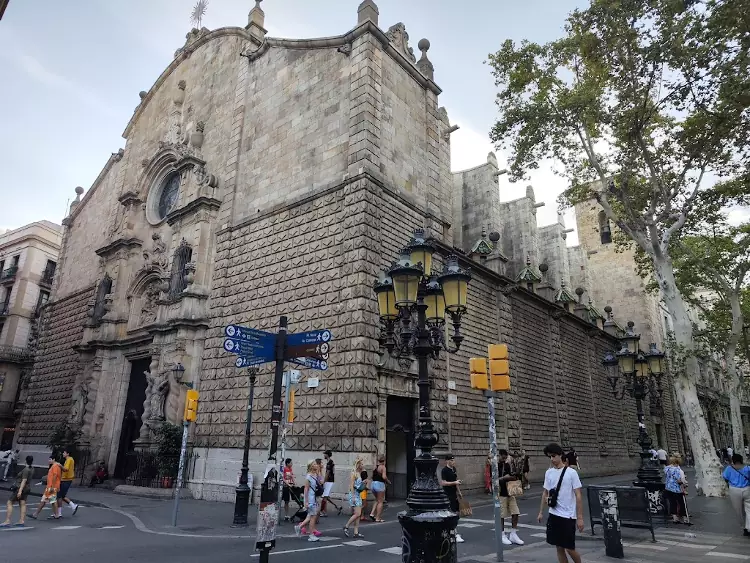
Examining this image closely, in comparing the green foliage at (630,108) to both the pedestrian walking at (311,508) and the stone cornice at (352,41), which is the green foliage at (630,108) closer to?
the stone cornice at (352,41)

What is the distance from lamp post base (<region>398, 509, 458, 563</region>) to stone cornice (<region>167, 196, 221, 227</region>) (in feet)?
54.7

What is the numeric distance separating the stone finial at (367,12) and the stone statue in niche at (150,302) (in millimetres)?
13488

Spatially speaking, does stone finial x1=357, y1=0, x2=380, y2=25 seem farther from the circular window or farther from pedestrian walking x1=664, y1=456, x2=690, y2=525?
pedestrian walking x1=664, y1=456, x2=690, y2=525

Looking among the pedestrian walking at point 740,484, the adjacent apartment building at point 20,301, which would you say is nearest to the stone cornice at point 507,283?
the pedestrian walking at point 740,484

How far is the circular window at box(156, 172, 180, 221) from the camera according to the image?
76.9ft

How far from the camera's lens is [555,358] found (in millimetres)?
25859

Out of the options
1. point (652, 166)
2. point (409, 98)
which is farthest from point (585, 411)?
point (409, 98)

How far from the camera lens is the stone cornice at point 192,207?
19.5 meters

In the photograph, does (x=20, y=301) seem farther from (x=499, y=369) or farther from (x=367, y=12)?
(x=499, y=369)

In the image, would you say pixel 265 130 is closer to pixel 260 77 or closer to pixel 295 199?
pixel 260 77

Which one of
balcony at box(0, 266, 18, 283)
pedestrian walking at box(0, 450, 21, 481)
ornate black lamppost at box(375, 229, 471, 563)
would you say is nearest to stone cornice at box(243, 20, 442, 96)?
ornate black lamppost at box(375, 229, 471, 563)

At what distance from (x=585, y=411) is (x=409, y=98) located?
19964mm

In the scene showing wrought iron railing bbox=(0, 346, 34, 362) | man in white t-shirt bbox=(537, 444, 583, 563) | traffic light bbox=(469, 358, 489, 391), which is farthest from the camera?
wrought iron railing bbox=(0, 346, 34, 362)

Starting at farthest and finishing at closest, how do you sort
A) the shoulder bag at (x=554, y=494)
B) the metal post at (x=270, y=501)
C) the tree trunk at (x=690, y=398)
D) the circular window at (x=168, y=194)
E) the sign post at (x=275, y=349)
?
the circular window at (x=168, y=194)
the tree trunk at (x=690, y=398)
the sign post at (x=275, y=349)
the shoulder bag at (x=554, y=494)
the metal post at (x=270, y=501)
